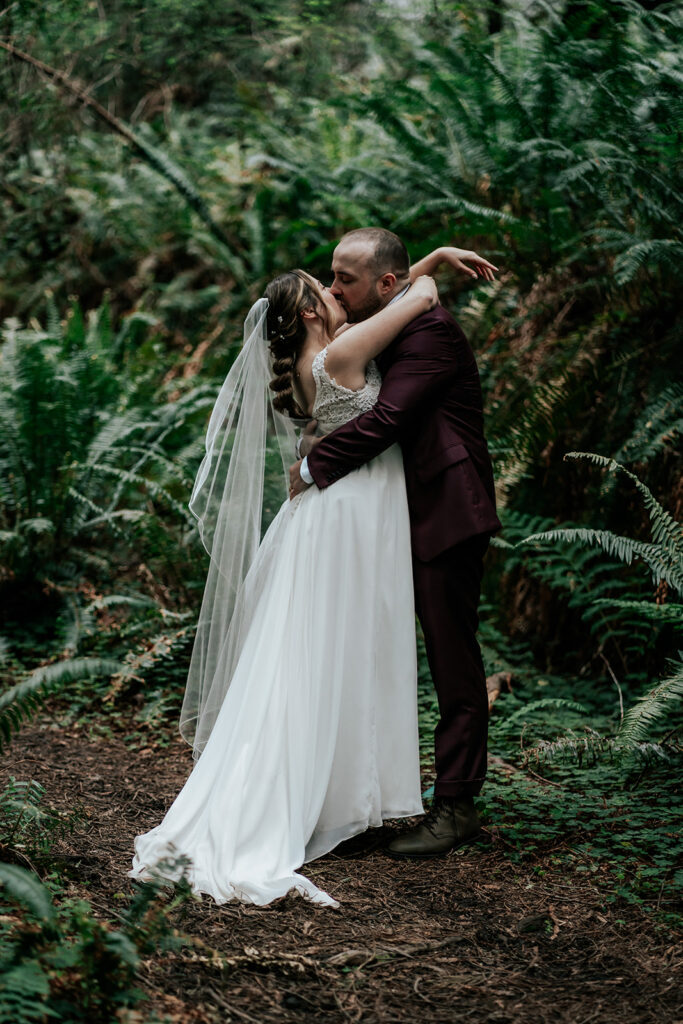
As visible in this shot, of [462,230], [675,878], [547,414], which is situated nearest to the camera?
[675,878]

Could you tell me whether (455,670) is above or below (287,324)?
below

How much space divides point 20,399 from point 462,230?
3.18m

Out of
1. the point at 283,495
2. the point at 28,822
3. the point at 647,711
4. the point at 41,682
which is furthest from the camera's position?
the point at 283,495

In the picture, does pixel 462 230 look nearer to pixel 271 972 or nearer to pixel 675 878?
pixel 675 878

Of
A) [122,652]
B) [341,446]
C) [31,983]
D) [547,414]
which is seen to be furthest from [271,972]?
[547,414]

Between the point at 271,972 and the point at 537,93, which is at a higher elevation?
the point at 537,93

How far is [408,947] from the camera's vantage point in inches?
101

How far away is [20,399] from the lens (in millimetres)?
6027

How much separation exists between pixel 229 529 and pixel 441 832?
1.41 m

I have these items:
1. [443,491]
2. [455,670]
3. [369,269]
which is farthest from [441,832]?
[369,269]

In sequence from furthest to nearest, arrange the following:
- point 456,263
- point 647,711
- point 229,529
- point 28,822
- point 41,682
→ point 456,263
point 229,529
point 647,711
point 28,822
point 41,682

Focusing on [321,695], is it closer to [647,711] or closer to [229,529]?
[229,529]

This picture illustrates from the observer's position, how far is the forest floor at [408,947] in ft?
7.29

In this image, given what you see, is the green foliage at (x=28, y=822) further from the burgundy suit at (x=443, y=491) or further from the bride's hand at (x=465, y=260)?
the bride's hand at (x=465, y=260)
